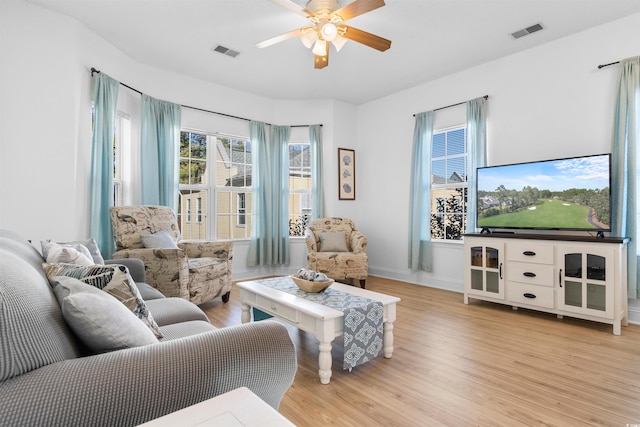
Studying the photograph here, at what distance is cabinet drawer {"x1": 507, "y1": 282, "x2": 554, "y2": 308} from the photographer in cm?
317

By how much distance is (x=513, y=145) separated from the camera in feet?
12.8

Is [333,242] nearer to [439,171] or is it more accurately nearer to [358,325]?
[439,171]

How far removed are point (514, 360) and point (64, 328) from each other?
256cm

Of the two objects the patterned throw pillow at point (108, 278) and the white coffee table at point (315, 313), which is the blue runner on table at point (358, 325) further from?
the patterned throw pillow at point (108, 278)

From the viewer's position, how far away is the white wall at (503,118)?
333 centimetres

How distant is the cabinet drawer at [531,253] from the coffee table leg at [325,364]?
2.39m

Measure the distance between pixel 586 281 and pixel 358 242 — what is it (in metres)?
2.47

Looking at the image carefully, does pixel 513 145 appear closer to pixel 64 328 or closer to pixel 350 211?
pixel 350 211

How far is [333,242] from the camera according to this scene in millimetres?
4734

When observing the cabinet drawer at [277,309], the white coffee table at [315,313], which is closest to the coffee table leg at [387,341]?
the white coffee table at [315,313]

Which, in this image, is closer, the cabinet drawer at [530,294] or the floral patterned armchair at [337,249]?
the cabinet drawer at [530,294]

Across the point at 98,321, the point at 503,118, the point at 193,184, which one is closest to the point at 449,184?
the point at 503,118

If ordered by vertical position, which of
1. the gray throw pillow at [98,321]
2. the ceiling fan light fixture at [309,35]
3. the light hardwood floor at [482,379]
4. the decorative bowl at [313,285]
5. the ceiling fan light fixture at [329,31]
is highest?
the ceiling fan light fixture at [309,35]

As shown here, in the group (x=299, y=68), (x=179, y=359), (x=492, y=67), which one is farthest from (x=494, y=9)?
(x=179, y=359)
